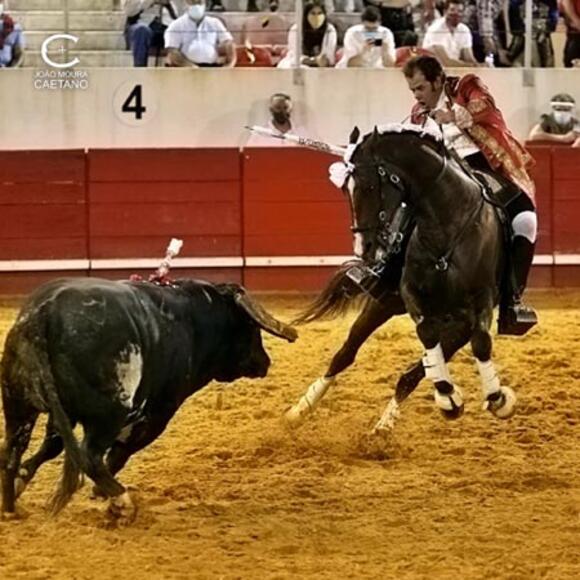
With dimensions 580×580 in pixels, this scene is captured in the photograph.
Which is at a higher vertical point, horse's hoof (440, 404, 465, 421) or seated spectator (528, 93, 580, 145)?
seated spectator (528, 93, 580, 145)

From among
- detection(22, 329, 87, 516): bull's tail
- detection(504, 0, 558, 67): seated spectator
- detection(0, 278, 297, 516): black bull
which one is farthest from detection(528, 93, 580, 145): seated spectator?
detection(22, 329, 87, 516): bull's tail

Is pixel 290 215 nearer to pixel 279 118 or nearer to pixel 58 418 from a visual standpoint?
pixel 279 118

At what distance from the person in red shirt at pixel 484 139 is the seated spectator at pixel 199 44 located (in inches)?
239

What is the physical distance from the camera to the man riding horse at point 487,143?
6.27 metres

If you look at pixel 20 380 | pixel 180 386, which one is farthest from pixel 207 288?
pixel 20 380

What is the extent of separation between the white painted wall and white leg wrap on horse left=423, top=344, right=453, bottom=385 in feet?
21.2

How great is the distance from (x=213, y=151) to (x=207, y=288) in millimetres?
6313

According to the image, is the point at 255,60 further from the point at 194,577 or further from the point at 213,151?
the point at 194,577

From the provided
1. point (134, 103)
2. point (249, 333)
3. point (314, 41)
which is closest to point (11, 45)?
point (134, 103)

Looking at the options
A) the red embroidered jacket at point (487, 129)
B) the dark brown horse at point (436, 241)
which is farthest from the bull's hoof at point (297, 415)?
the red embroidered jacket at point (487, 129)

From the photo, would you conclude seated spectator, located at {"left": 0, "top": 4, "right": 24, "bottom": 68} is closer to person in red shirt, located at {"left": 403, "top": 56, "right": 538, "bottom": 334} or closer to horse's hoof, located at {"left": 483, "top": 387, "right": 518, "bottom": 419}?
person in red shirt, located at {"left": 403, "top": 56, "right": 538, "bottom": 334}

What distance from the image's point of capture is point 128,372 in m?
4.74

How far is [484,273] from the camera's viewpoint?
6.03 m

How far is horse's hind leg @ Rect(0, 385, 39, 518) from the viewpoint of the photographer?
486 centimetres
